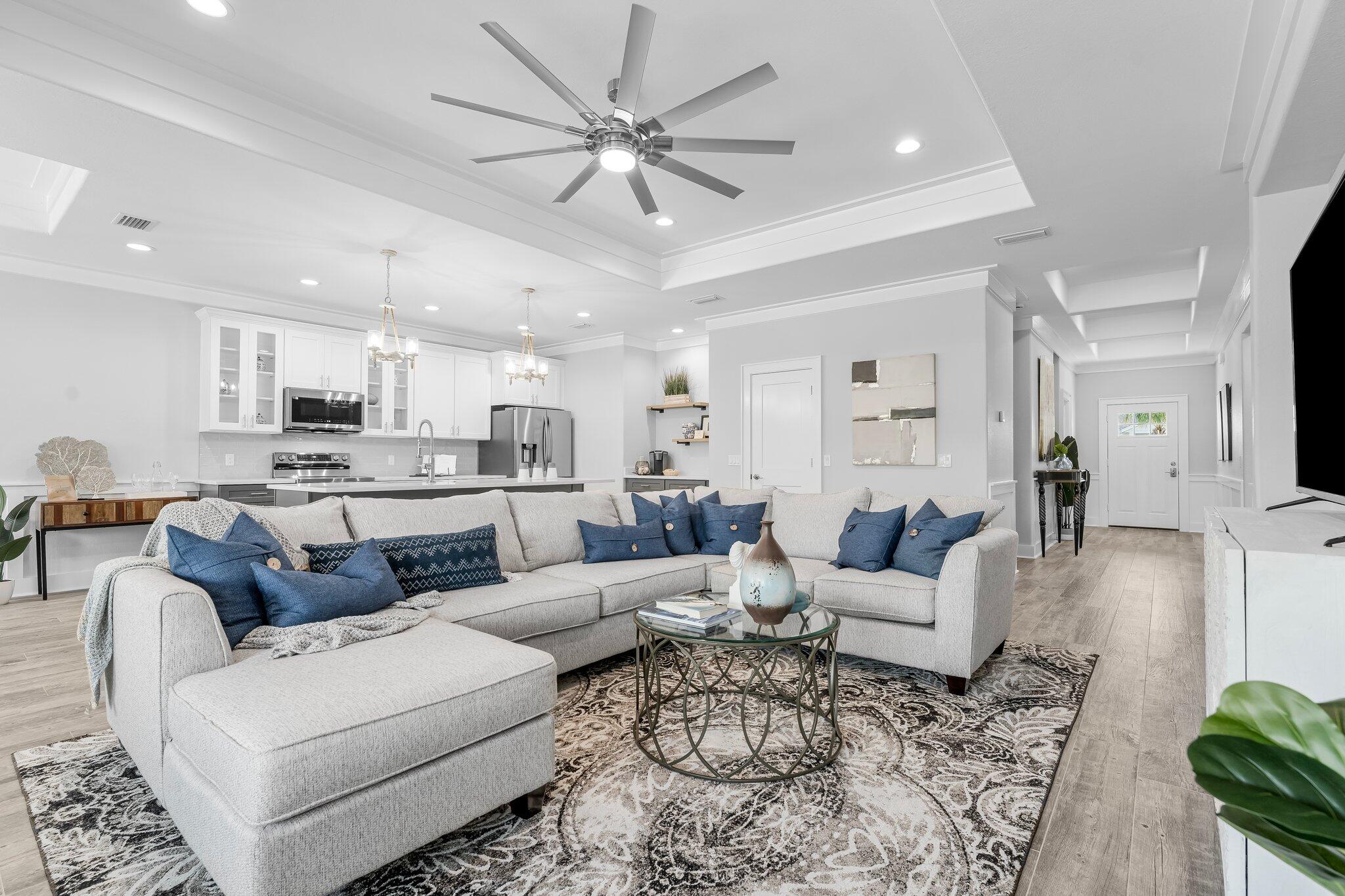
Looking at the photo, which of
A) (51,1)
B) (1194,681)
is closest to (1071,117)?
(1194,681)

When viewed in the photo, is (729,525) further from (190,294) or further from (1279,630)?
(190,294)

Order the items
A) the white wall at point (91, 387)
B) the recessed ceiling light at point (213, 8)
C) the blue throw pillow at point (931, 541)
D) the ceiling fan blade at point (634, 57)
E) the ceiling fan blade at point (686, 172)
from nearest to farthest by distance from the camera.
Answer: the ceiling fan blade at point (634, 57) → the recessed ceiling light at point (213, 8) → the ceiling fan blade at point (686, 172) → the blue throw pillow at point (931, 541) → the white wall at point (91, 387)

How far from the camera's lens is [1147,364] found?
9.53 m

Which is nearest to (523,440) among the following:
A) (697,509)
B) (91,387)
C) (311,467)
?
(311,467)

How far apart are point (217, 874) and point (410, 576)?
1.34 m

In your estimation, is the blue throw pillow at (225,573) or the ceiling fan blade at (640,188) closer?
the blue throw pillow at (225,573)

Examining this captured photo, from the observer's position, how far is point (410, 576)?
8.85 ft

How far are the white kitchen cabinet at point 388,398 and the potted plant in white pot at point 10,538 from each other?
8.78 feet

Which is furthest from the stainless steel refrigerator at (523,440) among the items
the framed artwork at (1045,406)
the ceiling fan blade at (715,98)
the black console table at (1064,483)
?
the framed artwork at (1045,406)

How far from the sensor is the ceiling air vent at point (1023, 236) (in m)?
4.16

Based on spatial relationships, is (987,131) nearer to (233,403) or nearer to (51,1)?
(51,1)

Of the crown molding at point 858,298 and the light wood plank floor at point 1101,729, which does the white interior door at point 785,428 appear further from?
the light wood plank floor at point 1101,729

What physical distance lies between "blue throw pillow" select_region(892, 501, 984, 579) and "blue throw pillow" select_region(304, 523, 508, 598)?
201 cm

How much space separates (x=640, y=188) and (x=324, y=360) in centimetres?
455
